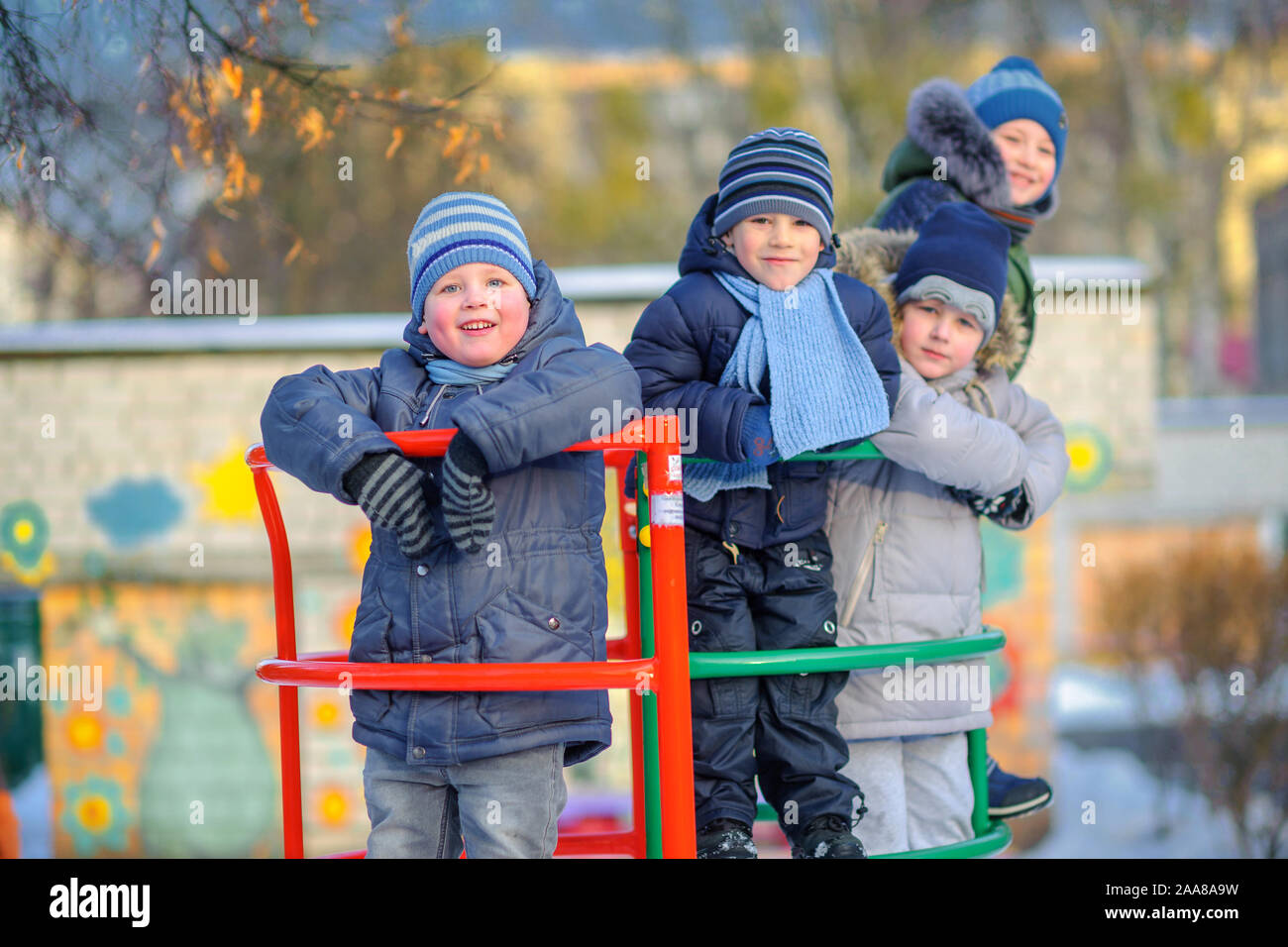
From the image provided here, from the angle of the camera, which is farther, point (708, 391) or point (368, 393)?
point (708, 391)

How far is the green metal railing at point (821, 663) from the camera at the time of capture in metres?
2.65

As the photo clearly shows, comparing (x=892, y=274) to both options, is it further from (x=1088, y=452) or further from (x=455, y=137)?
(x=1088, y=452)

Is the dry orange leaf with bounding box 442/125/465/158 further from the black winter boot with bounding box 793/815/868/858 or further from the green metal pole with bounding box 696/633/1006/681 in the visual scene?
the black winter boot with bounding box 793/815/868/858

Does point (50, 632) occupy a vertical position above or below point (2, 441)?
below

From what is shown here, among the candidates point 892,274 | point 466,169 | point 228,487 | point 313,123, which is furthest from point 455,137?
point 228,487

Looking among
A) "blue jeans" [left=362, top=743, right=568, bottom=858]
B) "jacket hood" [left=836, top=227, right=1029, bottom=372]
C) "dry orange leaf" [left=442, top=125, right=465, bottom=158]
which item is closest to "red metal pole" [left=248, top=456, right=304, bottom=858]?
"blue jeans" [left=362, top=743, right=568, bottom=858]

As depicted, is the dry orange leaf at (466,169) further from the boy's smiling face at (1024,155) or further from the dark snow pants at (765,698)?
the dark snow pants at (765,698)

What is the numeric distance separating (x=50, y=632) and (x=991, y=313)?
7.02 meters
